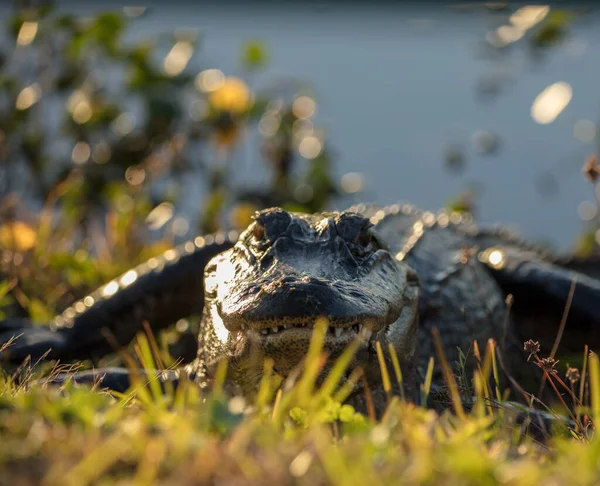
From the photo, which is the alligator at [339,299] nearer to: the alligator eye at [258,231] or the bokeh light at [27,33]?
the alligator eye at [258,231]

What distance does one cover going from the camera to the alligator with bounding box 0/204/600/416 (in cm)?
269

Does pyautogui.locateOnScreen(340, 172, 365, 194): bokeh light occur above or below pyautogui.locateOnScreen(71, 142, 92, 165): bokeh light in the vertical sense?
below

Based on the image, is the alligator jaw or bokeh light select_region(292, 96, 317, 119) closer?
the alligator jaw

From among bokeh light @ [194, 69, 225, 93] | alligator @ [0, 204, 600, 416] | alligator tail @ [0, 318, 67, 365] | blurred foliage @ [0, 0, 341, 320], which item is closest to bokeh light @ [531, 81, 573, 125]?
alligator @ [0, 204, 600, 416]

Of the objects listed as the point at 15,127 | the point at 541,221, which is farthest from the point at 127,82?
the point at 541,221

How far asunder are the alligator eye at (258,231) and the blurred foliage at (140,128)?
3899mm

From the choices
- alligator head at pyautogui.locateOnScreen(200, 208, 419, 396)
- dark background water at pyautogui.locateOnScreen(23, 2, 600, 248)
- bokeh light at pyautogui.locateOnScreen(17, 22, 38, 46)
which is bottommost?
dark background water at pyautogui.locateOnScreen(23, 2, 600, 248)

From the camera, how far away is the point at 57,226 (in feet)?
22.8

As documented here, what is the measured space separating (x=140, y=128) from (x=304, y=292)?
6177 mm

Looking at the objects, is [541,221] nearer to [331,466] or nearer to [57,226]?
[57,226]

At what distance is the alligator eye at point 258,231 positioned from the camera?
334 centimetres

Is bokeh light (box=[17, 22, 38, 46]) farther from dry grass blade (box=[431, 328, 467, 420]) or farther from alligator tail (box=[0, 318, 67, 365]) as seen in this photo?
dry grass blade (box=[431, 328, 467, 420])

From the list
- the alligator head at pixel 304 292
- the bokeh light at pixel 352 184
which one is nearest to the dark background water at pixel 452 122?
the bokeh light at pixel 352 184

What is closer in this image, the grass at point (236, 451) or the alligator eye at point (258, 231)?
the grass at point (236, 451)
